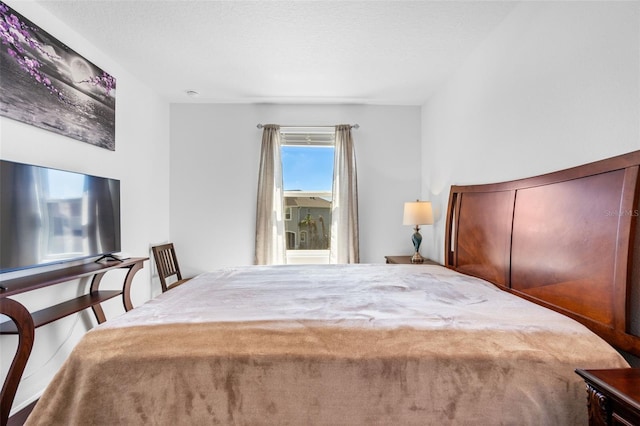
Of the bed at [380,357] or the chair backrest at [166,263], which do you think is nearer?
the bed at [380,357]

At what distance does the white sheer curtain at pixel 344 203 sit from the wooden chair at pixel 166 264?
1866 mm

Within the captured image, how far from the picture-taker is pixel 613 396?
73 cm

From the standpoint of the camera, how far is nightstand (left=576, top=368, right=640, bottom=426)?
2.29 ft

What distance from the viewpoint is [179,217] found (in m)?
3.49

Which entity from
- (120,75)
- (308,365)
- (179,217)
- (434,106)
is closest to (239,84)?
(120,75)

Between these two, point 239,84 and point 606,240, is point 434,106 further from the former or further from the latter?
point 606,240

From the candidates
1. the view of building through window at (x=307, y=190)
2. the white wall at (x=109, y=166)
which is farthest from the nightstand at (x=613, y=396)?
the view of building through window at (x=307, y=190)

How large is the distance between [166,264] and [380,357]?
2975mm

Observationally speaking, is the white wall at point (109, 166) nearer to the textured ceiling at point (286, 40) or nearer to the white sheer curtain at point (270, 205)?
the textured ceiling at point (286, 40)

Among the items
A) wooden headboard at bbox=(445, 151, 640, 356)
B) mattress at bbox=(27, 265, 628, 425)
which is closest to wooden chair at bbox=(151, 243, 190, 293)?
mattress at bbox=(27, 265, 628, 425)

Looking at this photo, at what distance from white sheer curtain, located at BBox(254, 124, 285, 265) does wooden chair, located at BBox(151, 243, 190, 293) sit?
95cm

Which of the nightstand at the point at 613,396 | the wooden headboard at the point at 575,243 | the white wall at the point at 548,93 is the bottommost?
the nightstand at the point at 613,396

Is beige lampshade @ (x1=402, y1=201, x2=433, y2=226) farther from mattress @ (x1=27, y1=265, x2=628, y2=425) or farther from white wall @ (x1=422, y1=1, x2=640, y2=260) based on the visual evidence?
mattress @ (x1=27, y1=265, x2=628, y2=425)

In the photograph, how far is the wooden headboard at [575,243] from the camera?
1.04 meters
